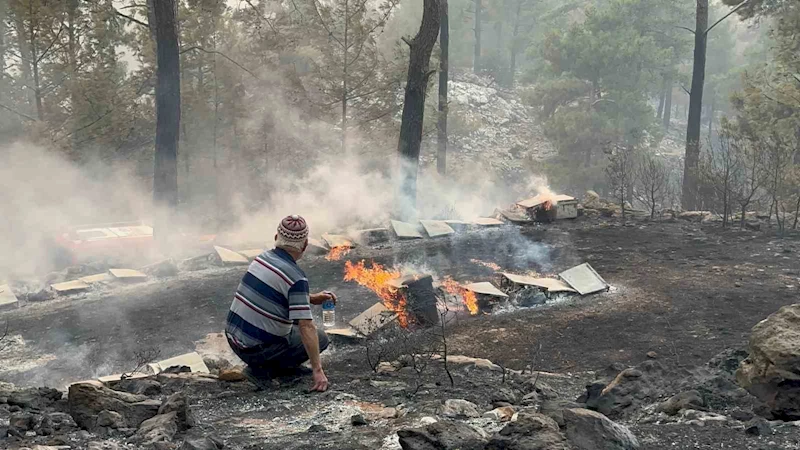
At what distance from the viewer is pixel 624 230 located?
1310 cm

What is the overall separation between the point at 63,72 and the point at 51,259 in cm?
1006

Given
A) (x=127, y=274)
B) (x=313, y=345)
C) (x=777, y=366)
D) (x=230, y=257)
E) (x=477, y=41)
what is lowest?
(x=127, y=274)

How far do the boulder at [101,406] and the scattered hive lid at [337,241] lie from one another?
7.98 m

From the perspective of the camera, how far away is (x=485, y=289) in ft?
29.4

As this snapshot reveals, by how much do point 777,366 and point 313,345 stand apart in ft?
10.2

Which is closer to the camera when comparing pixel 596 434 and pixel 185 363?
A: pixel 596 434

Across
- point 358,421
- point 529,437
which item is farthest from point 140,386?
point 529,437

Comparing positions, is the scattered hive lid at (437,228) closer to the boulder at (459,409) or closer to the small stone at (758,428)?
the boulder at (459,409)

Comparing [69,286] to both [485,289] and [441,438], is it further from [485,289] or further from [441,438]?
[441,438]

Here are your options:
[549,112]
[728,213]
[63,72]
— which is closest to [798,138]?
[728,213]

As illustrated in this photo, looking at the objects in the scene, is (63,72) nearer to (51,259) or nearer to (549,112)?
(51,259)

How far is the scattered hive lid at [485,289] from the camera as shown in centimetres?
885

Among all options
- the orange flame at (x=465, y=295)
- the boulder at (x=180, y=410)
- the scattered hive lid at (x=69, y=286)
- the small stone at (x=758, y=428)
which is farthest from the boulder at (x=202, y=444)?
the scattered hive lid at (x=69, y=286)

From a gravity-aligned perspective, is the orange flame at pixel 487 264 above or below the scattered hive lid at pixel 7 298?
above
